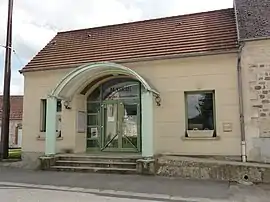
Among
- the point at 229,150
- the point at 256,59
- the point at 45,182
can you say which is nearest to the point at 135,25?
the point at 256,59

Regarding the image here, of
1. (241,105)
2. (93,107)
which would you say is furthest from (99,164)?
(241,105)

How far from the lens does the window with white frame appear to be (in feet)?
41.7

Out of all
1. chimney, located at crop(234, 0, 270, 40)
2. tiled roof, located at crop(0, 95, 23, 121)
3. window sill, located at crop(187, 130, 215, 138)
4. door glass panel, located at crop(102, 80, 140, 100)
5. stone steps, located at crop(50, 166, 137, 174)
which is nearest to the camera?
stone steps, located at crop(50, 166, 137, 174)

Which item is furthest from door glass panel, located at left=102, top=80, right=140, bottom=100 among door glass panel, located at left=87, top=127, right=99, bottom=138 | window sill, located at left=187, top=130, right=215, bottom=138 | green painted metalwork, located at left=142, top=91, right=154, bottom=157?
window sill, located at left=187, top=130, right=215, bottom=138

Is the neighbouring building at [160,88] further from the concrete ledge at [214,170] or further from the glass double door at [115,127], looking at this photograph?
the concrete ledge at [214,170]

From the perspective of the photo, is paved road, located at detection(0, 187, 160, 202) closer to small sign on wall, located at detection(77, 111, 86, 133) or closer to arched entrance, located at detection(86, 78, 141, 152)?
small sign on wall, located at detection(77, 111, 86, 133)

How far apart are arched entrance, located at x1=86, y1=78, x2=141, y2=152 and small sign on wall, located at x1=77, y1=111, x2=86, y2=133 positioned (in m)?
0.29

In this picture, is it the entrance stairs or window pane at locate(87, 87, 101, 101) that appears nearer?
the entrance stairs

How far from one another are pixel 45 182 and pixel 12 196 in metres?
2.07

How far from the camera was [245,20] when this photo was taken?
12484 mm

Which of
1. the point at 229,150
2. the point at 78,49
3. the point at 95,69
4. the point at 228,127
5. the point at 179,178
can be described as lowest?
the point at 179,178

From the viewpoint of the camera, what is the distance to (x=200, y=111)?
13.0 m

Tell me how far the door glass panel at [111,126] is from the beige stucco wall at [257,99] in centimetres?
618

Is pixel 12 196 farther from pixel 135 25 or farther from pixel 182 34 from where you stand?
pixel 135 25
